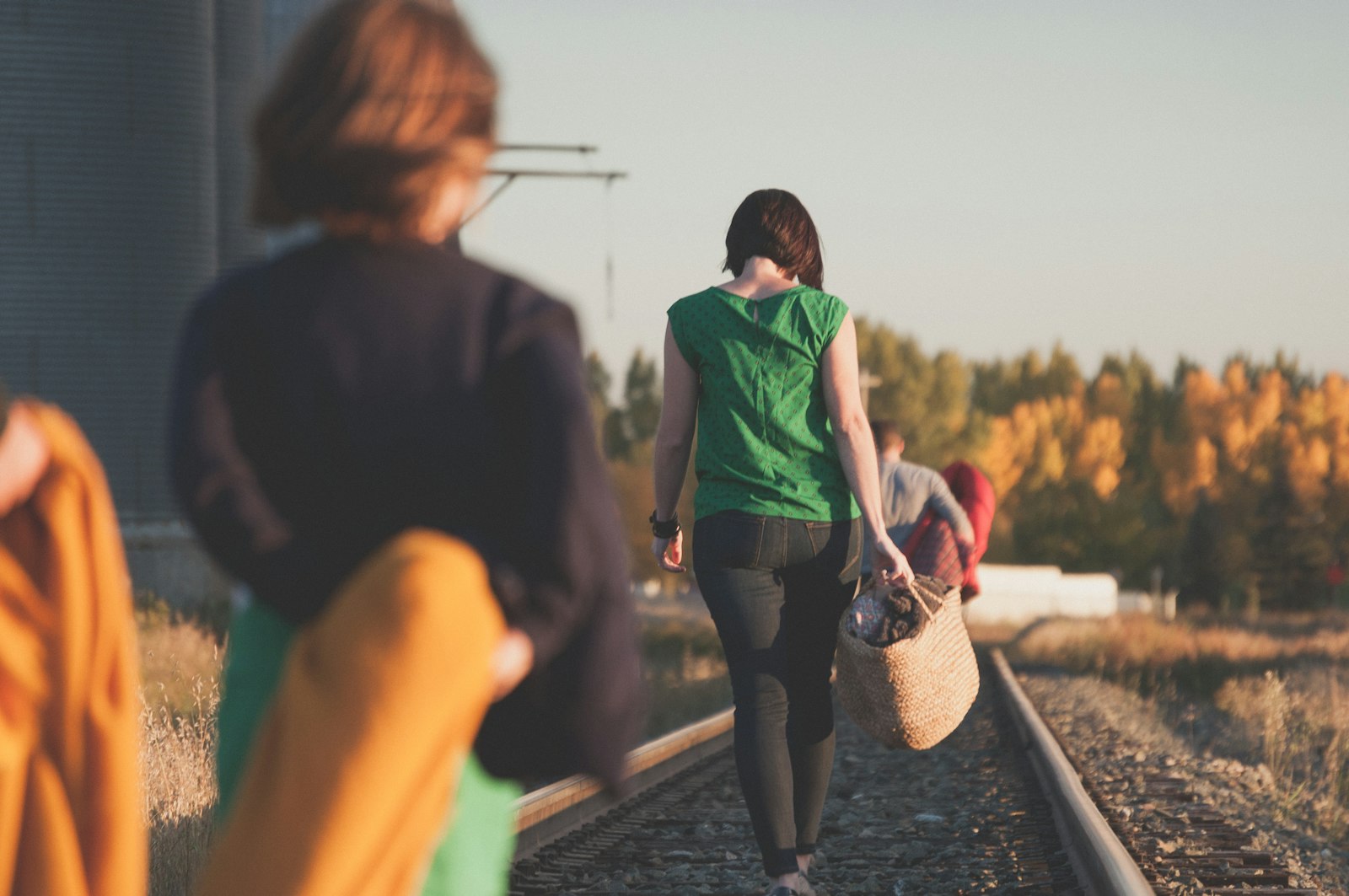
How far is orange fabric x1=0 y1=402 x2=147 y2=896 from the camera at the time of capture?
221 cm

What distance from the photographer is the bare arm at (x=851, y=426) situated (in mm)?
4953

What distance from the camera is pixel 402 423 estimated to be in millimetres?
2266

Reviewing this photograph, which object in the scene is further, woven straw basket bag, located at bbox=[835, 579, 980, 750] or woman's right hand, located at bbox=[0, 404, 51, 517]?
woven straw basket bag, located at bbox=[835, 579, 980, 750]

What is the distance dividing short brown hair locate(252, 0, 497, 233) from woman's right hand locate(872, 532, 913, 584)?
2.95 metres

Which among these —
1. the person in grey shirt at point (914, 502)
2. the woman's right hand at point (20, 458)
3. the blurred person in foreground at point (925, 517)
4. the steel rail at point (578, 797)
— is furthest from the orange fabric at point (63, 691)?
the person in grey shirt at point (914, 502)

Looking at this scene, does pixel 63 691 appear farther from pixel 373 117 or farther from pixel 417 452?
pixel 373 117

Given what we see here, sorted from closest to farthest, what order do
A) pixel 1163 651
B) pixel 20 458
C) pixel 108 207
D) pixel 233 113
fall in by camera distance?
pixel 20 458
pixel 108 207
pixel 233 113
pixel 1163 651

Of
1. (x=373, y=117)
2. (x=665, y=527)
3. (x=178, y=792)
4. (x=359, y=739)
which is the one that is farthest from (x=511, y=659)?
(x=178, y=792)

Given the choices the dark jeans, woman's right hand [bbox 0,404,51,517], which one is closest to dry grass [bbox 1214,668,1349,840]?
the dark jeans

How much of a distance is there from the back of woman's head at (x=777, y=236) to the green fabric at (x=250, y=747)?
3.06 meters

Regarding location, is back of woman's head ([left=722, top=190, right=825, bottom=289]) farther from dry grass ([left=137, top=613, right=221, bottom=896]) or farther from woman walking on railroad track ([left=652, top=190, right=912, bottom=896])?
dry grass ([left=137, top=613, right=221, bottom=896])

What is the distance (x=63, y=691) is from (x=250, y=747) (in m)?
0.25

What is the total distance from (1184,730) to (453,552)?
17739 millimetres

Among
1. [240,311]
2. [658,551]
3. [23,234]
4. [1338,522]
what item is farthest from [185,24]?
[1338,522]
